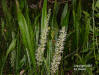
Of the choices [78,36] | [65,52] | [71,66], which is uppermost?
[78,36]

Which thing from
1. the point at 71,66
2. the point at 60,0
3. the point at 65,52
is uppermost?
the point at 60,0

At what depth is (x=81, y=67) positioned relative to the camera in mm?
1391

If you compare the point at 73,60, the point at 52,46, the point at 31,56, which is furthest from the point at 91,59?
the point at 31,56

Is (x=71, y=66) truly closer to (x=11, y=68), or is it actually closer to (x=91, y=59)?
(x=91, y=59)

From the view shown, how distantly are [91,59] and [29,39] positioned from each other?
64 cm

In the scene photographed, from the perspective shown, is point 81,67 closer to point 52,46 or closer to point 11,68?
point 52,46

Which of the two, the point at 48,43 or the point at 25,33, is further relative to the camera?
the point at 48,43

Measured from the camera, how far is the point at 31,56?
4.06ft

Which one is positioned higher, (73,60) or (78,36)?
(78,36)

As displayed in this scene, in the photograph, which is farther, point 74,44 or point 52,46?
point 74,44

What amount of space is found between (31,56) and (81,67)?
0.40m

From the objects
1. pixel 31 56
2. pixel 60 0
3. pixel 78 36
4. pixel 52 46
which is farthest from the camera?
pixel 60 0

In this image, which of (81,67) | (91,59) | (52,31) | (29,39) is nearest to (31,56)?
(29,39)

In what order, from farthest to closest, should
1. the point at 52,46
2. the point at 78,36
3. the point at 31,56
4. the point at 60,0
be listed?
1. the point at 60,0
2. the point at 78,36
3. the point at 52,46
4. the point at 31,56
